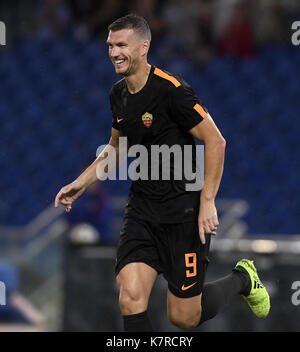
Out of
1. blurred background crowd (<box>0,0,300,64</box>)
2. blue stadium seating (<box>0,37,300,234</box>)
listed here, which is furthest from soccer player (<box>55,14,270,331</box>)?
blurred background crowd (<box>0,0,300,64</box>)

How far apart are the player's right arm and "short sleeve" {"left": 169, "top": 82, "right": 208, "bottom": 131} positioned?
0.45 meters

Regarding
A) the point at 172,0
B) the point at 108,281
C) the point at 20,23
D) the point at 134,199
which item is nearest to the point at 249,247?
the point at 108,281

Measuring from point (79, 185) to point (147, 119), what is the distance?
562 mm

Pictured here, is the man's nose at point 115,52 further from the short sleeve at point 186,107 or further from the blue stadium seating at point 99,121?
the blue stadium seating at point 99,121

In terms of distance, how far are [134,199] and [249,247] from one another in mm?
2686

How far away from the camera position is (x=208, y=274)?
718 cm

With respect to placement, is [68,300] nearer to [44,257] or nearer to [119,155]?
[44,257]

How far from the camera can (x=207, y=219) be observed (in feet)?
14.4

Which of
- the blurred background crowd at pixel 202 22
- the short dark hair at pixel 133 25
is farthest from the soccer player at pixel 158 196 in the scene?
the blurred background crowd at pixel 202 22

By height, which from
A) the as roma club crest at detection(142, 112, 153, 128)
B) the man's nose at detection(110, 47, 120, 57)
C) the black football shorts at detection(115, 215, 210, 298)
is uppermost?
the man's nose at detection(110, 47, 120, 57)

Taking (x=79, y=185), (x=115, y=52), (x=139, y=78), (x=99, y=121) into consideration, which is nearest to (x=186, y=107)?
(x=139, y=78)

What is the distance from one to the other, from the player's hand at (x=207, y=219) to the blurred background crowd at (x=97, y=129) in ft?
9.48

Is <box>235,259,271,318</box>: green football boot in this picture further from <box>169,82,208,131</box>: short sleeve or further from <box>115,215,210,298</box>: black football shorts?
<box>169,82,208,131</box>: short sleeve

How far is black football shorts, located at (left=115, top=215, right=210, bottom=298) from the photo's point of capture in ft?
15.0
